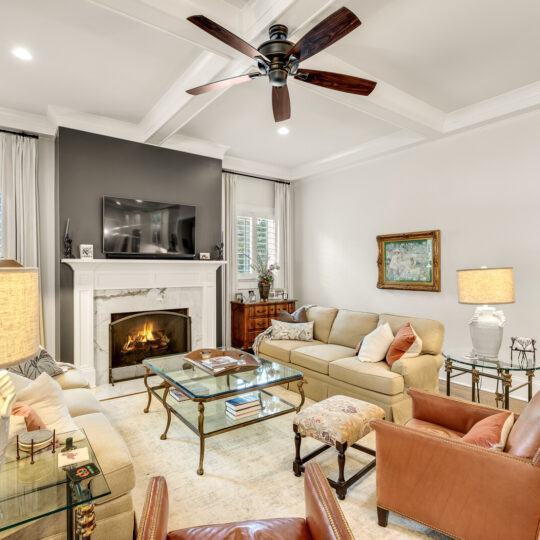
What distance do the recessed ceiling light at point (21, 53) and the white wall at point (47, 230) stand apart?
4.80 ft

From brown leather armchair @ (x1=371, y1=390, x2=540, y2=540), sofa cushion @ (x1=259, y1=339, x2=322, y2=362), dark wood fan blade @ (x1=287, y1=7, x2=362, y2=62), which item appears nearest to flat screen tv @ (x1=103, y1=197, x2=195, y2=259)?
sofa cushion @ (x1=259, y1=339, x2=322, y2=362)

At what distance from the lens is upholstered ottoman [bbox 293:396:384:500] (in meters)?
2.14

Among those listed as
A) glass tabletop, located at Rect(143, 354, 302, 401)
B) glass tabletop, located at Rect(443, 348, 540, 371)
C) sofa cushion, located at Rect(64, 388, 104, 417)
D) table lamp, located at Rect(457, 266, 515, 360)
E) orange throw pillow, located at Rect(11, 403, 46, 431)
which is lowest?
sofa cushion, located at Rect(64, 388, 104, 417)

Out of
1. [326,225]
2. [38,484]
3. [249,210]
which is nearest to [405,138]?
[326,225]

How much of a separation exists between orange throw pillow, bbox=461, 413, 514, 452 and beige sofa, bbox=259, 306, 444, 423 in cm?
114

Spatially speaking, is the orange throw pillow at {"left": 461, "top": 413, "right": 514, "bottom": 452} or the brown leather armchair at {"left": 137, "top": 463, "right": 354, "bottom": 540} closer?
the brown leather armchair at {"left": 137, "top": 463, "right": 354, "bottom": 540}

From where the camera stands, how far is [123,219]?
14.3ft

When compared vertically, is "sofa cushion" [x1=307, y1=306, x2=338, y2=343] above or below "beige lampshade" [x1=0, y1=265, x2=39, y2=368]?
below

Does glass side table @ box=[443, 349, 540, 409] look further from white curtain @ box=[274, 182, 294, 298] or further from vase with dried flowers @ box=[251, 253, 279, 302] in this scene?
white curtain @ box=[274, 182, 294, 298]

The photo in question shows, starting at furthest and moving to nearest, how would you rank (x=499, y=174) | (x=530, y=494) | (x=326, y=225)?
(x=326, y=225)
(x=499, y=174)
(x=530, y=494)

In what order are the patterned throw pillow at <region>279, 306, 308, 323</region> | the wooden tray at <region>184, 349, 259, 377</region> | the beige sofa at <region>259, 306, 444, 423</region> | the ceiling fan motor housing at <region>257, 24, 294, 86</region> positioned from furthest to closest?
the patterned throw pillow at <region>279, 306, 308, 323</region>
the beige sofa at <region>259, 306, 444, 423</region>
the wooden tray at <region>184, 349, 259, 377</region>
the ceiling fan motor housing at <region>257, 24, 294, 86</region>

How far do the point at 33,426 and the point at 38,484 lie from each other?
1.32 feet

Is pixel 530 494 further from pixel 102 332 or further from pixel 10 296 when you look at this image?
pixel 102 332

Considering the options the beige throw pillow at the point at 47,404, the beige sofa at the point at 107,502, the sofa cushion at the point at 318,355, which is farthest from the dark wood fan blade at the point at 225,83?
the sofa cushion at the point at 318,355
